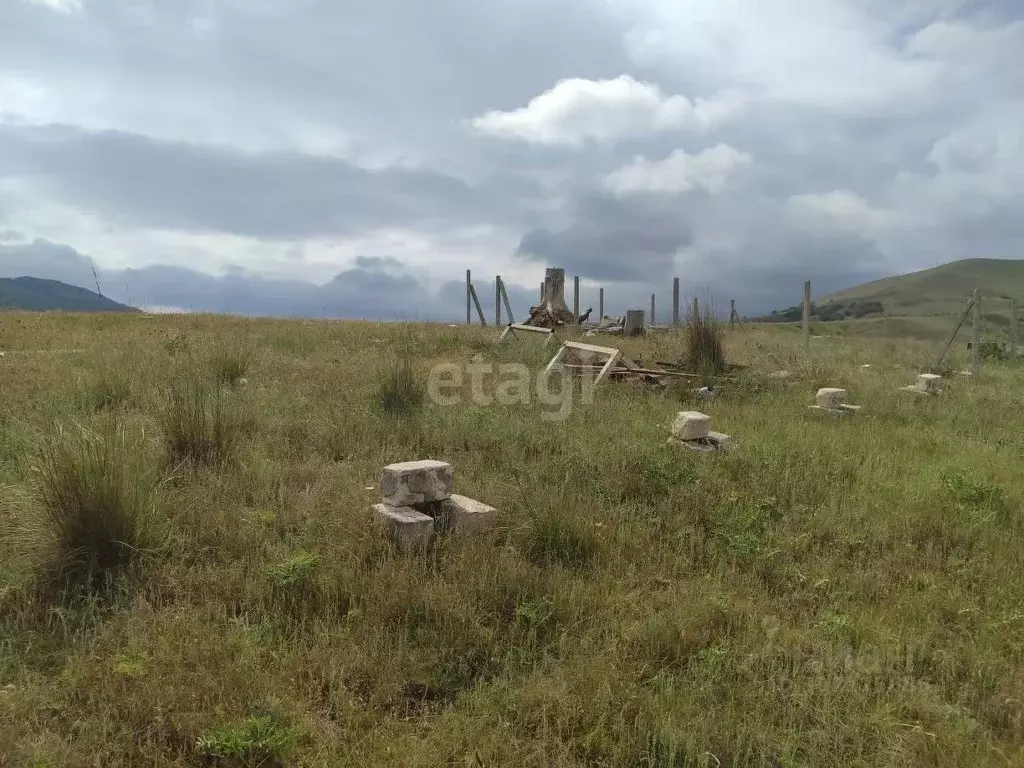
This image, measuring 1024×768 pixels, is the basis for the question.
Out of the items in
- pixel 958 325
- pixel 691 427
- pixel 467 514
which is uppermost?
pixel 958 325

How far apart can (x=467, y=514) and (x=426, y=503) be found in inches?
14.1

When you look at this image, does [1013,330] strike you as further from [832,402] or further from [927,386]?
[832,402]

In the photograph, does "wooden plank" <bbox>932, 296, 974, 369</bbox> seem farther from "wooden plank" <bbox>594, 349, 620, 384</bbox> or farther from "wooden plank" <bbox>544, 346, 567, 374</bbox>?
"wooden plank" <bbox>544, 346, 567, 374</bbox>

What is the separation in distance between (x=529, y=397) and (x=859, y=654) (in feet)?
19.4

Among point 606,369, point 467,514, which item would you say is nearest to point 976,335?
point 606,369

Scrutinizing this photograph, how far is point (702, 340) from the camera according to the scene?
36.6 feet

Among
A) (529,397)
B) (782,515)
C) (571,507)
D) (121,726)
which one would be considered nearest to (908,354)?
(529,397)

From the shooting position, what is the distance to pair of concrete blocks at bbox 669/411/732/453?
6.68 meters

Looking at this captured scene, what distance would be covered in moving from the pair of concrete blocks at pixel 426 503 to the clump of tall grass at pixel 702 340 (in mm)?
7149

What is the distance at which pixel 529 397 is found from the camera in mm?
8961

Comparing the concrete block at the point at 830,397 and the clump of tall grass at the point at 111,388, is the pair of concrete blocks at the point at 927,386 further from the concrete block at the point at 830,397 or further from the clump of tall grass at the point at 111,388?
the clump of tall grass at the point at 111,388

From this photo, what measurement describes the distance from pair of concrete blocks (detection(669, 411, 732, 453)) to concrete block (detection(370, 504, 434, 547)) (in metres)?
3.25

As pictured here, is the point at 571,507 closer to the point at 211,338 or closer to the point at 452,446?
the point at 452,446

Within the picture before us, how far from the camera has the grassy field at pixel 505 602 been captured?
275 cm
